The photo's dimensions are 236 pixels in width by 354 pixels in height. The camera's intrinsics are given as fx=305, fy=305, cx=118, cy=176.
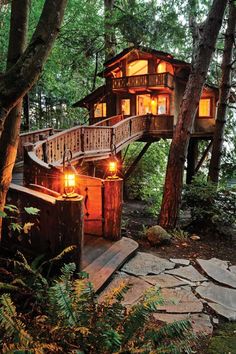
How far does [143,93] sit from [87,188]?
49.5 ft

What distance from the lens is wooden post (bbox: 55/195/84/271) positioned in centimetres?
432

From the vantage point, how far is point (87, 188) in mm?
6605

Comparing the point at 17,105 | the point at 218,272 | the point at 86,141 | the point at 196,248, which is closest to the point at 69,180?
the point at 17,105

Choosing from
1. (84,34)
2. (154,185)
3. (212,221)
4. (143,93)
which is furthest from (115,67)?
(212,221)

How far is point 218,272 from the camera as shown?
5770 millimetres

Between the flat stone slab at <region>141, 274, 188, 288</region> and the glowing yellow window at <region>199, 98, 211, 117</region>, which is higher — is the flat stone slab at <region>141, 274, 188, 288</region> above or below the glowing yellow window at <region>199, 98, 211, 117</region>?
below

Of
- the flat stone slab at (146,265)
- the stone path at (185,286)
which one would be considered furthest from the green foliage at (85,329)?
the flat stone slab at (146,265)

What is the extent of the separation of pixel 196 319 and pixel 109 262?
187 centimetres

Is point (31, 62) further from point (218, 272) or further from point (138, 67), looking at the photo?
point (138, 67)

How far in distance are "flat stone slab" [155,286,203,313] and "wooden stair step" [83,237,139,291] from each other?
3.15 feet

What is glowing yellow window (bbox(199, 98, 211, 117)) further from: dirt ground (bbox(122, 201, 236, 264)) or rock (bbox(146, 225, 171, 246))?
rock (bbox(146, 225, 171, 246))

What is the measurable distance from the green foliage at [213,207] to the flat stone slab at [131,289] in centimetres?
421

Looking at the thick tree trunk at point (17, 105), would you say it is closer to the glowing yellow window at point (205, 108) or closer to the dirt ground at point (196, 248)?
the dirt ground at point (196, 248)

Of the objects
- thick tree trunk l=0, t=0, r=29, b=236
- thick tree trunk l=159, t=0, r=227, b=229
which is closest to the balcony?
thick tree trunk l=159, t=0, r=227, b=229
